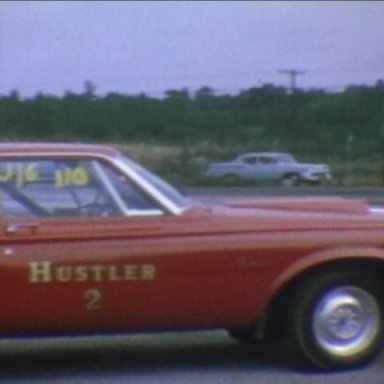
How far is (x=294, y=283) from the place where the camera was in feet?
27.5

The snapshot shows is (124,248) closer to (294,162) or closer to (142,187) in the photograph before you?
(142,187)

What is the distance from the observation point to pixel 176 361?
8922mm

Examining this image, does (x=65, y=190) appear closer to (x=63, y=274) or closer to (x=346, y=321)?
(x=63, y=274)

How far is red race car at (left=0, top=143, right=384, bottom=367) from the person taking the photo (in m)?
8.02

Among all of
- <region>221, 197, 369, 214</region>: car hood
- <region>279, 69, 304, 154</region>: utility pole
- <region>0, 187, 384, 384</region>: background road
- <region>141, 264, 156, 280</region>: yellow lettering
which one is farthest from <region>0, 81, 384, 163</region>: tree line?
<region>141, 264, 156, 280</region>: yellow lettering

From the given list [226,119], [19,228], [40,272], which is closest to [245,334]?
[40,272]

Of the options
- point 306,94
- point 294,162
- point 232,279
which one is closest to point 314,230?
point 232,279

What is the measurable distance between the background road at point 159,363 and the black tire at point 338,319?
0.12 m

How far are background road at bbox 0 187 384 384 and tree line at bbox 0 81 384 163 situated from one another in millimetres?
23506

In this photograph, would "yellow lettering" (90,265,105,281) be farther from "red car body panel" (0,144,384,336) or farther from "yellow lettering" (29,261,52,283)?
"yellow lettering" (29,261,52,283)

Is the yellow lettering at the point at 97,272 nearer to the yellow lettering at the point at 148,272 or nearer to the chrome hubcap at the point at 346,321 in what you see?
the yellow lettering at the point at 148,272

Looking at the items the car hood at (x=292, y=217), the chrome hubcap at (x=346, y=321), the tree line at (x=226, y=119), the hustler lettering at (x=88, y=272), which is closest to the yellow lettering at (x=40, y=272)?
the hustler lettering at (x=88, y=272)

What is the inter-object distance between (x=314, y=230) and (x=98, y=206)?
1233mm

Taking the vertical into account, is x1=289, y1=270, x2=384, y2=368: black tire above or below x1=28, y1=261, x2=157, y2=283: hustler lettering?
below
